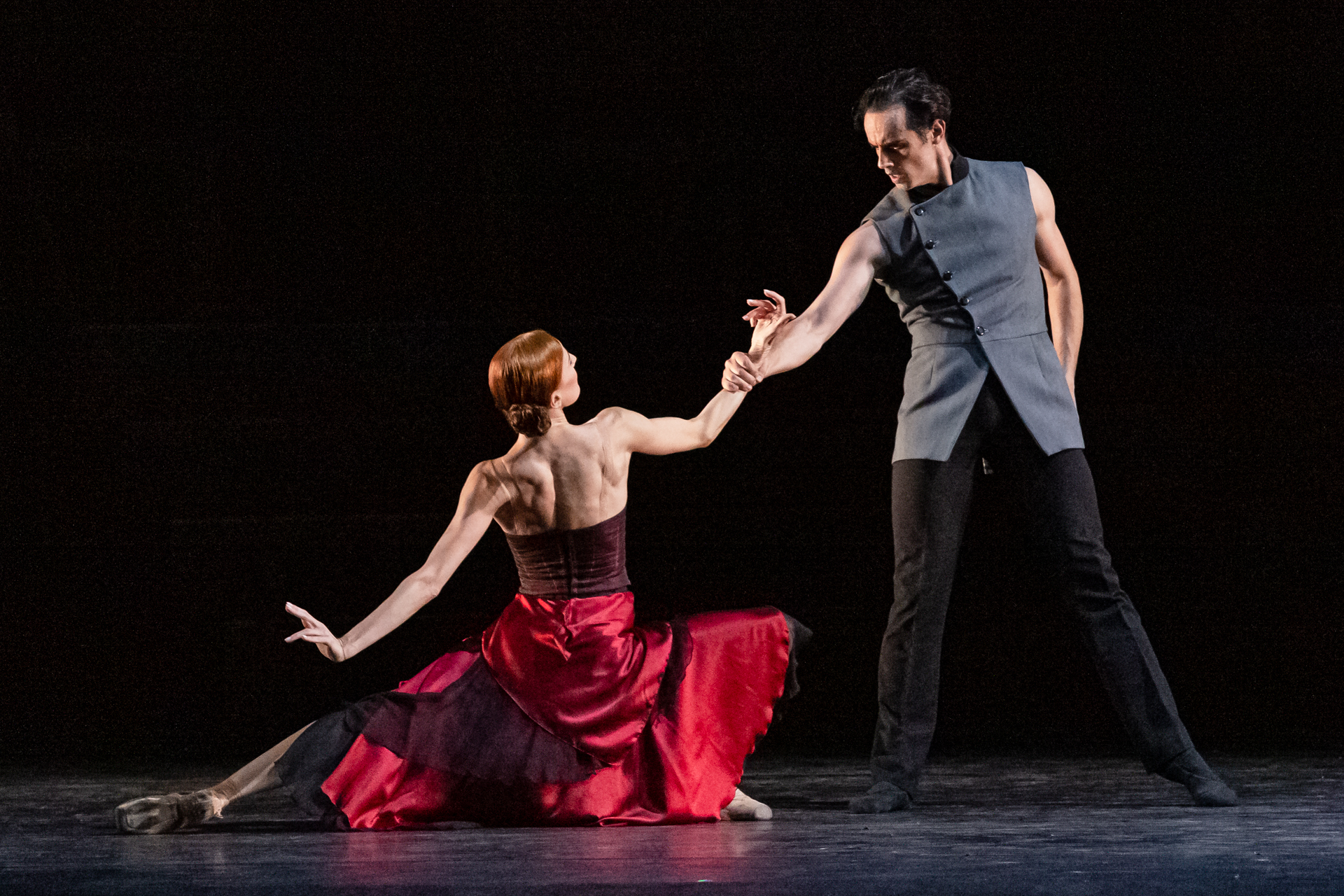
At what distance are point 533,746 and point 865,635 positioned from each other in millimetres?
1563

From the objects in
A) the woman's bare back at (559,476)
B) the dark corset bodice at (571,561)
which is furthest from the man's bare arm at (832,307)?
the dark corset bodice at (571,561)

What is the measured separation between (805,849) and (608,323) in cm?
206

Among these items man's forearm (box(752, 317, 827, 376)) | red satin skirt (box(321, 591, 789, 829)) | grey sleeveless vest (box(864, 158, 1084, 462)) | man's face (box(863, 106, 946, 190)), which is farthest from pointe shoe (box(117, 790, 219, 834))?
man's face (box(863, 106, 946, 190))

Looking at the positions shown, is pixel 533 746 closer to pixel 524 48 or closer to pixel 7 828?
pixel 7 828

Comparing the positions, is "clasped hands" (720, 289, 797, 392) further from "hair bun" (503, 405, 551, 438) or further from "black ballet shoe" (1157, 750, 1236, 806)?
"black ballet shoe" (1157, 750, 1236, 806)

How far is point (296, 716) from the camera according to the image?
4223 millimetres

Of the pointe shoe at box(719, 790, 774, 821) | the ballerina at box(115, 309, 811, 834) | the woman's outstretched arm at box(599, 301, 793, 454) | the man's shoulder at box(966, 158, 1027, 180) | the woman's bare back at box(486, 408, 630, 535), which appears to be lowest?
the pointe shoe at box(719, 790, 774, 821)

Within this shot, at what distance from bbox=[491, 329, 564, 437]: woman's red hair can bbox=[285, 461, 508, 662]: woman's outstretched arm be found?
0.12 m

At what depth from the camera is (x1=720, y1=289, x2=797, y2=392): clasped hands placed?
2.85m

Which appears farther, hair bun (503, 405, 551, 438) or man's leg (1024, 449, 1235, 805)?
hair bun (503, 405, 551, 438)

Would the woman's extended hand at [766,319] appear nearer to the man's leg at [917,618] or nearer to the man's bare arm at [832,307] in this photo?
the man's bare arm at [832,307]

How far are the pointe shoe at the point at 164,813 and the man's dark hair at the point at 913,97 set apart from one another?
180 centimetres

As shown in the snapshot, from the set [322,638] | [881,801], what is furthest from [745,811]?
[322,638]

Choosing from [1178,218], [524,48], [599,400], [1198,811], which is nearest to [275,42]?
[524,48]
